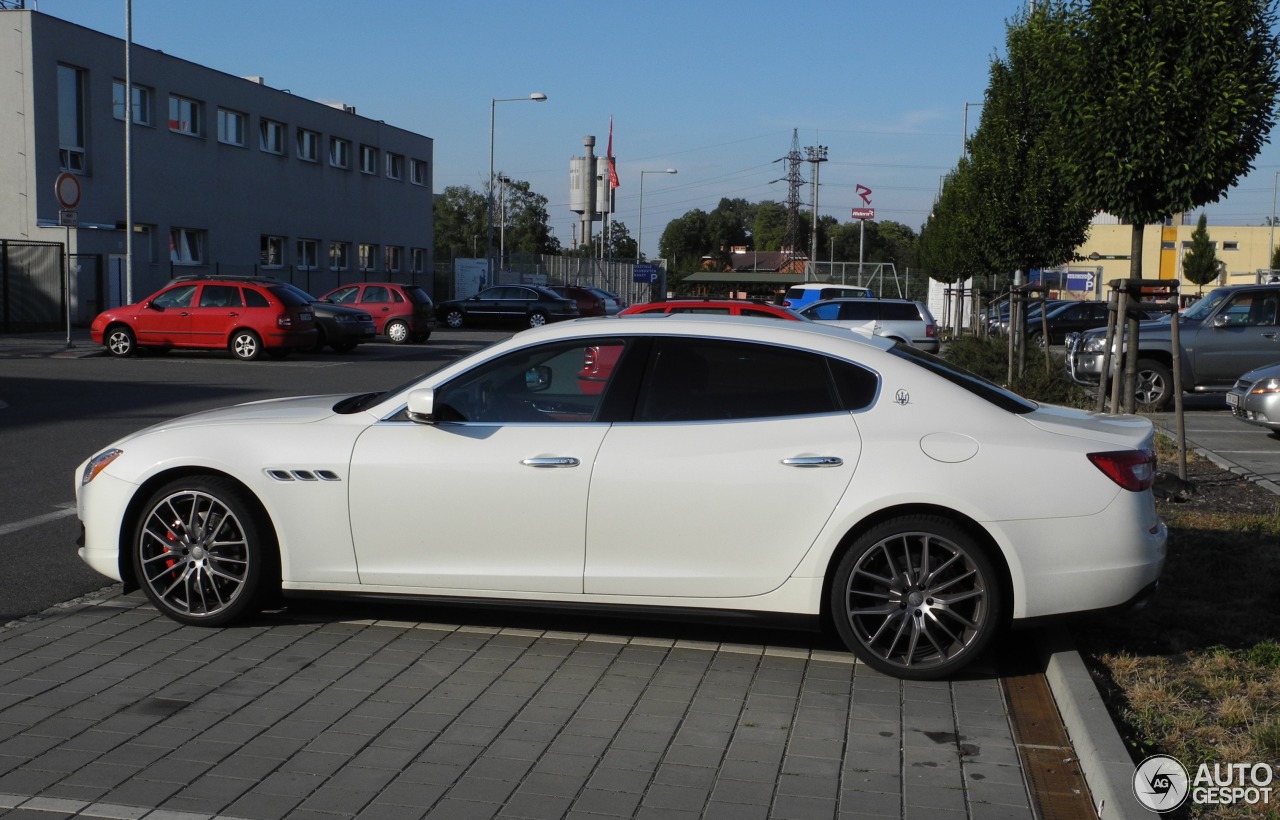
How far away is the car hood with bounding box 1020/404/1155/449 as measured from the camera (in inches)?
217

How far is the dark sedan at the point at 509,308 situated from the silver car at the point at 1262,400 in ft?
96.6

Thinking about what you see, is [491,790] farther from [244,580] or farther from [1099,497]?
[1099,497]

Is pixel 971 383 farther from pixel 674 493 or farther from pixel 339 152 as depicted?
pixel 339 152

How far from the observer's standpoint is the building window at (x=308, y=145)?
152 ft

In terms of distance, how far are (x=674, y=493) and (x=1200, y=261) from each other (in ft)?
244

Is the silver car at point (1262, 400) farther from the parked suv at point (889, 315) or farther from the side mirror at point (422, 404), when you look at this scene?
the parked suv at point (889, 315)

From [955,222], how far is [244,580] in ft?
69.5

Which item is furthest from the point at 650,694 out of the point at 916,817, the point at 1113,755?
the point at 1113,755

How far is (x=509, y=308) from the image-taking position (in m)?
42.8

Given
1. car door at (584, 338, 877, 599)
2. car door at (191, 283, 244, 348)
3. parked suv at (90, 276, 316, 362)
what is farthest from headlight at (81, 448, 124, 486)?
car door at (191, 283, 244, 348)

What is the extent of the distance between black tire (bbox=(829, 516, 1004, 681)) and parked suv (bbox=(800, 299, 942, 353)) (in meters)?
20.9

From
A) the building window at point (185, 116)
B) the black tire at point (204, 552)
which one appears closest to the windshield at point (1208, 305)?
the black tire at point (204, 552)

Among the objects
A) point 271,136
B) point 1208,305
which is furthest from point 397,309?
point 1208,305

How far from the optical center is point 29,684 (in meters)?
5.26
